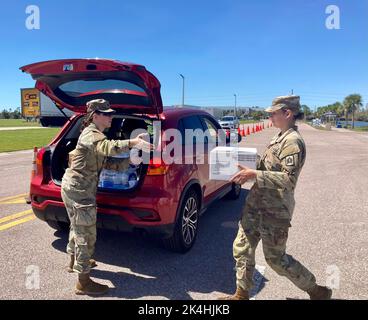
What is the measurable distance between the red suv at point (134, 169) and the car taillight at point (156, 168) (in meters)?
0.01

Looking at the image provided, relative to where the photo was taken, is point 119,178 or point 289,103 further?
point 119,178

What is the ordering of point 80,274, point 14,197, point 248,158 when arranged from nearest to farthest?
1. point 248,158
2. point 80,274
3. point 14,197

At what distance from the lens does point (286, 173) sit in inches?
99.6

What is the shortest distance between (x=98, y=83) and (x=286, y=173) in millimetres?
2421

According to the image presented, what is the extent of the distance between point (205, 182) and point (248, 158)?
5.73 ft

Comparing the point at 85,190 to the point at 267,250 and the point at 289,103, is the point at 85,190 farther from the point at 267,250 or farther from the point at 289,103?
the point at 289,103

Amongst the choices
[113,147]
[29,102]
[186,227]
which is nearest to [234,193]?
[186,227]

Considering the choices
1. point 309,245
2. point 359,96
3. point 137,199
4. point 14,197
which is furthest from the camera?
point 359,96

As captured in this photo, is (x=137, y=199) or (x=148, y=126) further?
(x=148, y=126)

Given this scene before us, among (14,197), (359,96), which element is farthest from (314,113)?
(14,197)

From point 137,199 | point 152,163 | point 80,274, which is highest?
point 152,163

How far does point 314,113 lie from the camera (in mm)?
153500

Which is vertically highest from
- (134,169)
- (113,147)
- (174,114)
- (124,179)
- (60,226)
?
(174,114)
